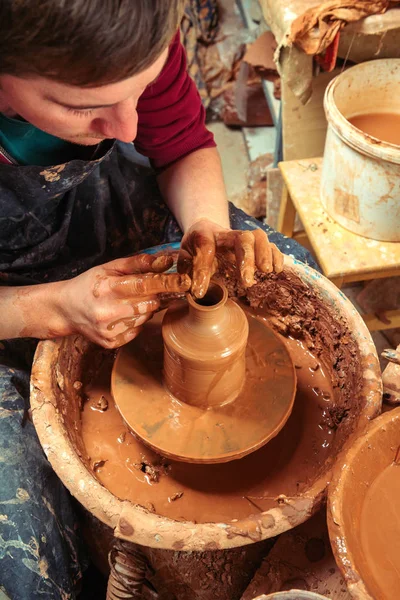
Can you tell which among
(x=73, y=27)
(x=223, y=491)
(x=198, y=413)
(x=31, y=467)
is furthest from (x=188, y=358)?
(x=73, y=27)

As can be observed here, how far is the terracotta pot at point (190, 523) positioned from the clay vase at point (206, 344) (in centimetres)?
31

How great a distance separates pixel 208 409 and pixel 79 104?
2.84ft

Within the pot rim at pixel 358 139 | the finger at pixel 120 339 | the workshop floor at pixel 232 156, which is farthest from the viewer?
the workshop floor at pixel 232 156

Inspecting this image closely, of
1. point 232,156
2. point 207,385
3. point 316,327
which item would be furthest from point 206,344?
point 232,156

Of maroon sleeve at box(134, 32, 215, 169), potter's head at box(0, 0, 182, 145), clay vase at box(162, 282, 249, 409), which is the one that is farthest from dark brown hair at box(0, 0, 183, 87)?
maroon sleeve at box(134, 32, 215, 169)

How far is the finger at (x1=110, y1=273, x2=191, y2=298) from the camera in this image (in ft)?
4.42

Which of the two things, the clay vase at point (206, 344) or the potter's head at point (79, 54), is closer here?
the potter's head at point (79, 54)

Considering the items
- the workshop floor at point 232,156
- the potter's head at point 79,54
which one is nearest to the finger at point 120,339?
the potter's head at point 79,54

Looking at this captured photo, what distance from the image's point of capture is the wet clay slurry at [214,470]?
5.05 ft

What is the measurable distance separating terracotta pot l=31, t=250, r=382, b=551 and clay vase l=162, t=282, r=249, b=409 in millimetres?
312

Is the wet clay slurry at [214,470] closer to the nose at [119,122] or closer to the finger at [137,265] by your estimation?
the finger at [137,265]

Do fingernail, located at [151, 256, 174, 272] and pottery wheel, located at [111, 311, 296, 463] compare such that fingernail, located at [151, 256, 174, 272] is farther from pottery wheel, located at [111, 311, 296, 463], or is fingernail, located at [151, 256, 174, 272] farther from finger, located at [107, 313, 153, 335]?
pottery wheel, located at [111, 311, 296, 463]

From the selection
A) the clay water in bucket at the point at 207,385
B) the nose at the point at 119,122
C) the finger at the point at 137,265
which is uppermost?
the nose at the point at 119,122

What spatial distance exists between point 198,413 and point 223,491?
0.74 feet
